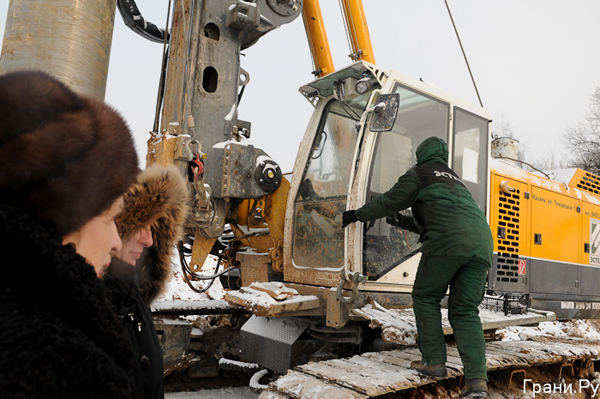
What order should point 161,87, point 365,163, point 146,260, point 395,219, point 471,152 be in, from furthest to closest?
point 471,152, point 161,87, point 365,163, point 395,219, point 146,260

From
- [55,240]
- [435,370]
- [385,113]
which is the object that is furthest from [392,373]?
[55,240]

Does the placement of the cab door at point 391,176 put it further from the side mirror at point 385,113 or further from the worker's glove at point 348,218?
the side mirror at point 385,113

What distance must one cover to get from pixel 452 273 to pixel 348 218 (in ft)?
2.97

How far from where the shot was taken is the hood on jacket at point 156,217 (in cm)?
171

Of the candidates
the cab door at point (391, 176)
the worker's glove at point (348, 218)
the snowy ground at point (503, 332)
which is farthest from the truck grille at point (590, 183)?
the worker's glove at point (348, 218)

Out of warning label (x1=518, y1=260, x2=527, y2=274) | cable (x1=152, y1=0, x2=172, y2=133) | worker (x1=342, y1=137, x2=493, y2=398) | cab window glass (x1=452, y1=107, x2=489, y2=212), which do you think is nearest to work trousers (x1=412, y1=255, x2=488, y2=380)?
worker (x1=342, y1=137, x2=493, y2=398)

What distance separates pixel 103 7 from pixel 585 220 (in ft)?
19.2

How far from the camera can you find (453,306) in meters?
3.11

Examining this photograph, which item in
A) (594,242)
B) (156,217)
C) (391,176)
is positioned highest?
(391,176)

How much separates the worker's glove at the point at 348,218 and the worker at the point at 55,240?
2.78m

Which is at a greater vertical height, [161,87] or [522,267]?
[161,87]

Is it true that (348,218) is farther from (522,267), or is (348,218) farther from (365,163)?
(522,267)

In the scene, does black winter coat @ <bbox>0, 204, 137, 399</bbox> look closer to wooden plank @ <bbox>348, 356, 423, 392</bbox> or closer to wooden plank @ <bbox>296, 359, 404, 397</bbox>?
wooden plank @ <bbox>296, 359, 404, 397</bbox>

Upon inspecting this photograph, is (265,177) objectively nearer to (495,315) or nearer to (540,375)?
(495,315)
